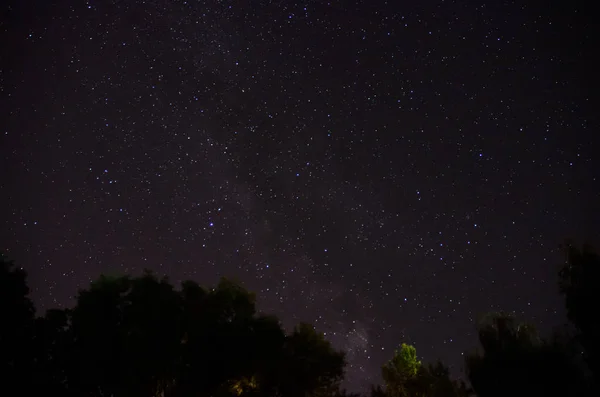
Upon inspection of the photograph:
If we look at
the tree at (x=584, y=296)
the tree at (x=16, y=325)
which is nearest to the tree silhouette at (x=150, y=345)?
the tree at (x=16, y=325)

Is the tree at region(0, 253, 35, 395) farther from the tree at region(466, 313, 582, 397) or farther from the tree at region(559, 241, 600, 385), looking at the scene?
the tree at region(559, 241, 600, 385)

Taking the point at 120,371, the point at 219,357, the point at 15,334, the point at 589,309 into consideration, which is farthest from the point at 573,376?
the point at 15,334

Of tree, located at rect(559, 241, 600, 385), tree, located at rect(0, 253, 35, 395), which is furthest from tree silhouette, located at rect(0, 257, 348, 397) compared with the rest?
tree, located at rect(559, 241, 600, 385)

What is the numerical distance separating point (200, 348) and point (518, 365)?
1084 cm

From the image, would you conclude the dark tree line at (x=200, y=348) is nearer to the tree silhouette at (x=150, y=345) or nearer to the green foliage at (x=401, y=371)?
the tree silhouette at (x=150, y=345)

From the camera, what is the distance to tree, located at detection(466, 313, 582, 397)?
11836 mm

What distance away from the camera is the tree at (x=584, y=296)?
1156cm

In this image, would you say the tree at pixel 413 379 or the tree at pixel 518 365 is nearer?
the tree at pixel 518 365

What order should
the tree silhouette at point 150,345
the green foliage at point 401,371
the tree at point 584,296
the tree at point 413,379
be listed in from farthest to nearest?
the green foliage at point 401,371 < the tree at point 413,379 < the tree silhouette at point 150,345 < the tree at point 584,296

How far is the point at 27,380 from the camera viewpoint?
1164 cm

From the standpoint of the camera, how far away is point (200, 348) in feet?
46.1

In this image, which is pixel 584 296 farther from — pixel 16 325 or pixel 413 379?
pixel 16 325

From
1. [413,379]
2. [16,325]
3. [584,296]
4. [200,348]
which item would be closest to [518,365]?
[584,296]

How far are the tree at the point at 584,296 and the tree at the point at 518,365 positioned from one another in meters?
0.68
